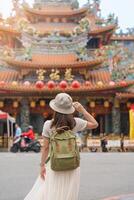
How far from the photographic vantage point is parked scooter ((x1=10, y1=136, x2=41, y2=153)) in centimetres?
2373

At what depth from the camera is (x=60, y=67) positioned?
3098 centimetres

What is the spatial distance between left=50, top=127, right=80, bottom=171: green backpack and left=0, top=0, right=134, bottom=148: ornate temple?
2343 cm

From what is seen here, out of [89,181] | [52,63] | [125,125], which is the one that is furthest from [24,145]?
[89,181]

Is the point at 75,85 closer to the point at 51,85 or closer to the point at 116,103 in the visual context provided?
the point at 51,85

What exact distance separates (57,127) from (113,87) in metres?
23.6

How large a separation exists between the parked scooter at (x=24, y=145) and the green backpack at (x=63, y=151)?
18.6 m

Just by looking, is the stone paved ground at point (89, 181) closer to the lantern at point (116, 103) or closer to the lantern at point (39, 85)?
the lantern at point (39, 85)

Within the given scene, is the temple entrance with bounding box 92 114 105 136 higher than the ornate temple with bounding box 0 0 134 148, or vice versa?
the ornate temple with bounding box 0 0 134 148

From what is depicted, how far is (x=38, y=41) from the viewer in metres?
33.3

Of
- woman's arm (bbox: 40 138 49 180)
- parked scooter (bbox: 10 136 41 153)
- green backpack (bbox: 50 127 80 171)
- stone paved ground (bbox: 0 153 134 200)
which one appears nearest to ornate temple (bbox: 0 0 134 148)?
parked scooter (bbox: 10 136 41 153)

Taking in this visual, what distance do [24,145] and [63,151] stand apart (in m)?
19.0

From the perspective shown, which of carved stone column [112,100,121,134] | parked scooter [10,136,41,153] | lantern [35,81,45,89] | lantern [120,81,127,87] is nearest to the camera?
parked scooter [10,136,41,153]

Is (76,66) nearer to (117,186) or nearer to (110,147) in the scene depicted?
(110,147)

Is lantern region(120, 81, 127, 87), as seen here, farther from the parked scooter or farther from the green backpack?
the green backpack
